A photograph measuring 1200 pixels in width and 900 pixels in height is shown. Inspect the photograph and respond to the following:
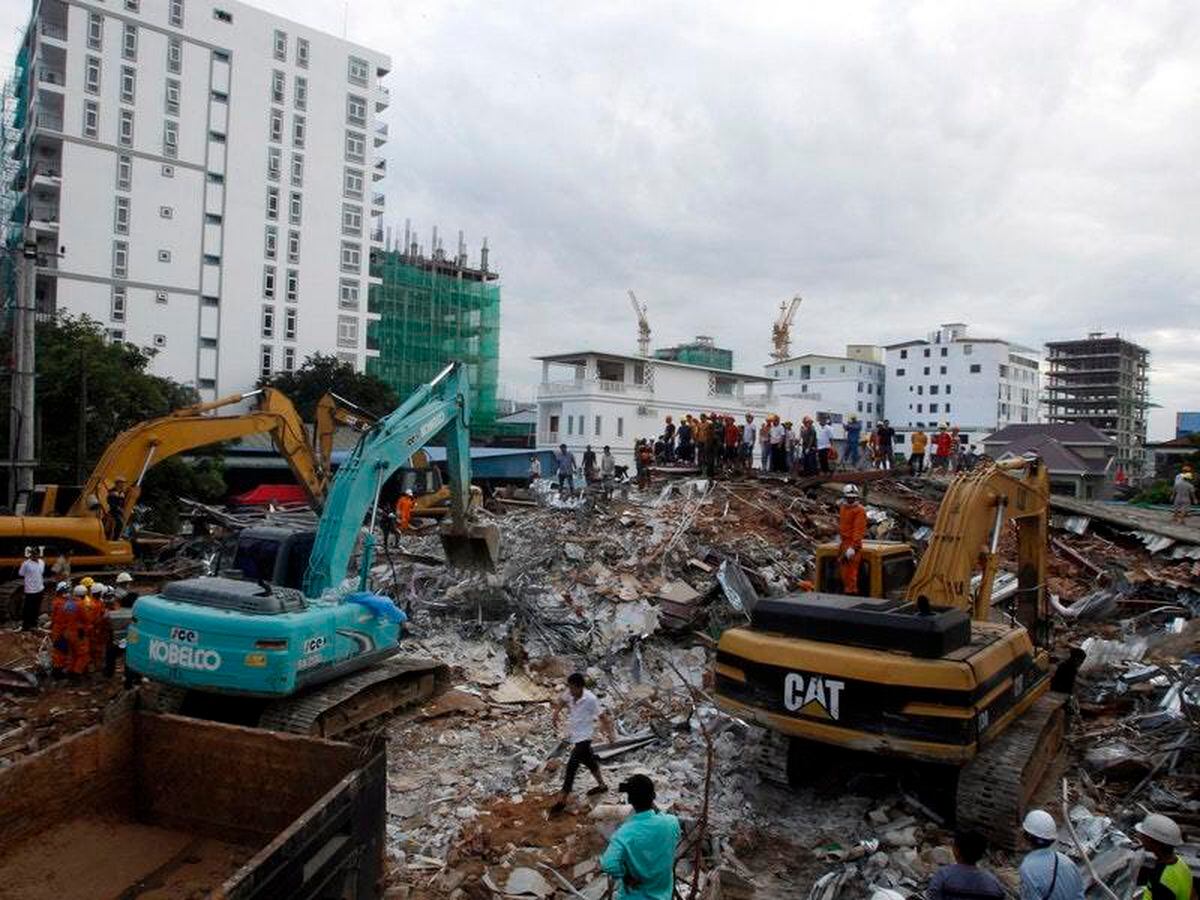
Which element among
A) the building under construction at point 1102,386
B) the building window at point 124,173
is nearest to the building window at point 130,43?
the building window at point 124,173

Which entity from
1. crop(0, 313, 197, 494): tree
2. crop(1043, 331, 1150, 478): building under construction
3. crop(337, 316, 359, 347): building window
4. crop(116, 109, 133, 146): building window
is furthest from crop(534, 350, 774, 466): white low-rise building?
crop(1043, 331, 1150, 478): building under construction

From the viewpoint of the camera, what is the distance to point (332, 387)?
46781mm

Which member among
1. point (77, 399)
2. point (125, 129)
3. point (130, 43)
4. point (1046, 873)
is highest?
point (130, 43)

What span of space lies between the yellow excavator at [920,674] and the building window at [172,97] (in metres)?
52.3

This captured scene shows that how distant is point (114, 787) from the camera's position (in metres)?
5.55

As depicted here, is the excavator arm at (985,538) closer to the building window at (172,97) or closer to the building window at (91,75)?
the building window at (91,75)

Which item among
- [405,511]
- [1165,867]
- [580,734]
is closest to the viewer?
[1165,867]

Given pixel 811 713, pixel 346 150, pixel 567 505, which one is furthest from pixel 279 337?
pixel 811 713

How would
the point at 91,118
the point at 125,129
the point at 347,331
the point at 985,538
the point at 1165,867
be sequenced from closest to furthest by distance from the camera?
the point at 1165,867, the point at 985,538, the point at 91,118, the point at 125,129, the point at 347,331

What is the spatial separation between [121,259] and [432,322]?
21788 millimetres

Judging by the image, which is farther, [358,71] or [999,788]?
[358,71]

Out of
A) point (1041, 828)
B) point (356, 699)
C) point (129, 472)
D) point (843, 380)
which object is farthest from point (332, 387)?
point (843, 380)

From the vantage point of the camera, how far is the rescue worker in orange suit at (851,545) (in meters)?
8.19

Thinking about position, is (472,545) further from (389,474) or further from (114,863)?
(114,863)
